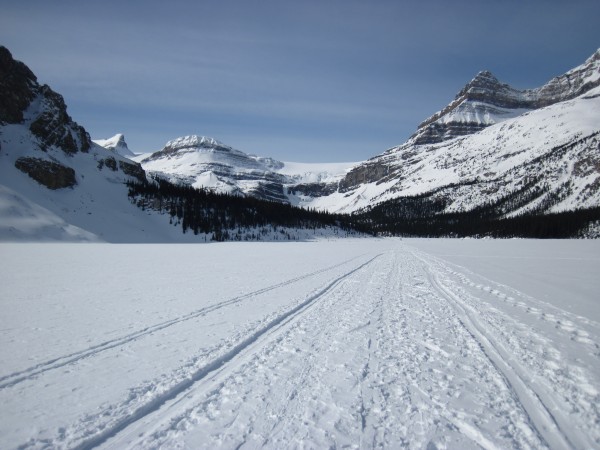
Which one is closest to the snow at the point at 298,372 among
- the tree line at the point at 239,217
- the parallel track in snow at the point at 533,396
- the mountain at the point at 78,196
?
the parallel track in snow at the point at 533,396

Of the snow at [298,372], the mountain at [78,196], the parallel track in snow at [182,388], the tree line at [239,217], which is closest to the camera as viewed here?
the parallel track in snow at [182,388]

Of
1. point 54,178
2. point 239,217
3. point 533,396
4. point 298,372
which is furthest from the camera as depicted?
point 239,217

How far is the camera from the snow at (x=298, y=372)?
4.30 metres

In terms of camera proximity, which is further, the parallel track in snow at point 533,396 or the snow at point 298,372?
the snow at point 298,372

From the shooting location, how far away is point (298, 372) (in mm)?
6051

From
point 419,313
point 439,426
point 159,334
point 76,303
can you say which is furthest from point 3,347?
point 419,313

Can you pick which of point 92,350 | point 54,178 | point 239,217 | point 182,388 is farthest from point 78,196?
point 182,388

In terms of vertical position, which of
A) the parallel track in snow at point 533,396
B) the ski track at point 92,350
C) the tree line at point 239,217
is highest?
the tree line at point 239,217

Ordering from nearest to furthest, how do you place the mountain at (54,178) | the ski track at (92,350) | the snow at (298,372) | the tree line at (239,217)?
the snow at (298,372) → the ski track at (92,350) → the mountain at (54,178) → the tree line at (239,217)

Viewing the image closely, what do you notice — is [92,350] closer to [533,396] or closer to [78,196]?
[533,396]

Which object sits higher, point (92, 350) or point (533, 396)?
point (533, 396)

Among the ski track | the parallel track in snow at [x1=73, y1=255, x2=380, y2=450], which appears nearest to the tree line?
the ski track

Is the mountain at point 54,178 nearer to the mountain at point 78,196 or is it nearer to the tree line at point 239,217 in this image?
the mountain at point 78,196

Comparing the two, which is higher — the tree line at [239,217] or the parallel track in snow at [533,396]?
the tree line at [239,217]
